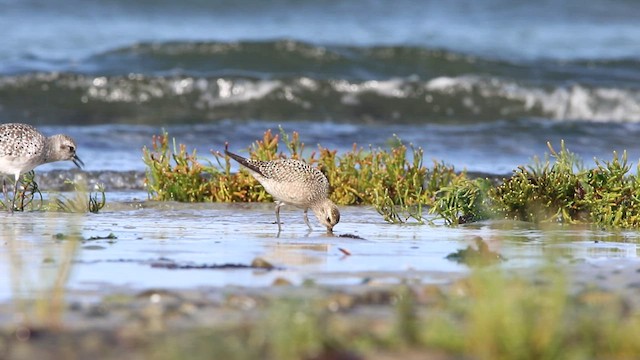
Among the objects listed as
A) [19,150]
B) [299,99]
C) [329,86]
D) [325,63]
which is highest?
[325,63]

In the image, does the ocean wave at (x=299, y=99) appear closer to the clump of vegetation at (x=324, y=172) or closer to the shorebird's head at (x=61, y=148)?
the shorebird's head at (x=61, y=148)

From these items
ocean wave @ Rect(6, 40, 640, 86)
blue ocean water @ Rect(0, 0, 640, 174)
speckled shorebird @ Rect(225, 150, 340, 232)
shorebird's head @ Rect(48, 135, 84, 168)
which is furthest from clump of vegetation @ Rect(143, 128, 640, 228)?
ocean wave @ Rect(6, 40, 640, 86)

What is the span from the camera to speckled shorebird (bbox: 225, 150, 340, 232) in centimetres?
1093

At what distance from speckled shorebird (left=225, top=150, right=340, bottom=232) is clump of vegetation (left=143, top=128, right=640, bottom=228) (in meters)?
0.61

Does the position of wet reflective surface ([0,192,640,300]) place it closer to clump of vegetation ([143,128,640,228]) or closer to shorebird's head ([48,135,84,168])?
clump of vegetation ([143,128,640,228])

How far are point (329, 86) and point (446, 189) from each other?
1607 centimetres

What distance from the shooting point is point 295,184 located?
1095 centimetres

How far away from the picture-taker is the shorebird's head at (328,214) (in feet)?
34.6

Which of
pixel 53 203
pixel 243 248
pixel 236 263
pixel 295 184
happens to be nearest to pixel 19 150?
pixel 53 203

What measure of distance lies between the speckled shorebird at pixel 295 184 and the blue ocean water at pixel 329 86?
656cm

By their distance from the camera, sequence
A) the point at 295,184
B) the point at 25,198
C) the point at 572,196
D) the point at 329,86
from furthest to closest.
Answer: the point at 329,86 < the point at 25,198 < the point at 572,196 < the point at 295,184

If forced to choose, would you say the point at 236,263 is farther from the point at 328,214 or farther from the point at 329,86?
the point at 329,86

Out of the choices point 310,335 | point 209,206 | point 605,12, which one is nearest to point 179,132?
point 209,206

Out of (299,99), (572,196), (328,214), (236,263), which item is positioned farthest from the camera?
(299,99)
